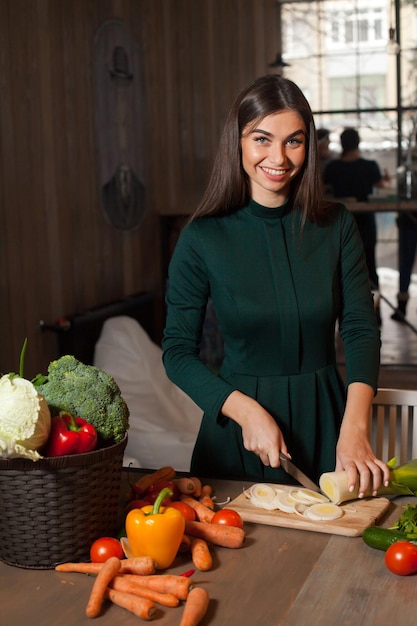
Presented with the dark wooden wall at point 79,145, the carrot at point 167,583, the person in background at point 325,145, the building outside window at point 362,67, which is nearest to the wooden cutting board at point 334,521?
the carrot at point 167,583

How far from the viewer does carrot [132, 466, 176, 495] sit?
1597 mm

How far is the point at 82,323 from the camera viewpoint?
4.10 m

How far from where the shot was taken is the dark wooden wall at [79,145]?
12.1ft

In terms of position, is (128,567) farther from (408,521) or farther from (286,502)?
(408,521)

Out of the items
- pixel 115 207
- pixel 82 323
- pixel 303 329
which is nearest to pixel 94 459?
pixel 303 329

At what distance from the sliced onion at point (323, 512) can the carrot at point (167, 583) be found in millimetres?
275

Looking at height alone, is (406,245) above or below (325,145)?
below

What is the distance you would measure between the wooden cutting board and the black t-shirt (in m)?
4.97

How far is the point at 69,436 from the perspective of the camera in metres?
1.32

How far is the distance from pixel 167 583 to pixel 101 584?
9 centimetres

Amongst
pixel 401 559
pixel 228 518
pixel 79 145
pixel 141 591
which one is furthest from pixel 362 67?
pixel 141 591

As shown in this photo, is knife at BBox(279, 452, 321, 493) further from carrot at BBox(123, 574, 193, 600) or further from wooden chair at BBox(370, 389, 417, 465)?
wooden chair at BBox(370, 389, 417, 465)

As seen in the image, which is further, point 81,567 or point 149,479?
point 149,479

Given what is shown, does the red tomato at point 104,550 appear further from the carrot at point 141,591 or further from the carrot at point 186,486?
the carrot at point 186,486
